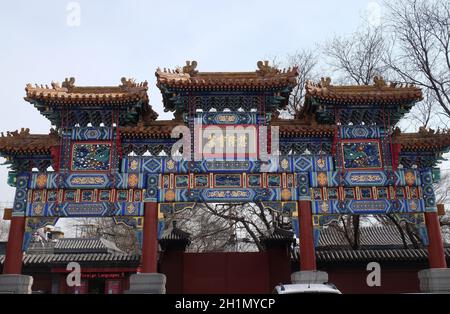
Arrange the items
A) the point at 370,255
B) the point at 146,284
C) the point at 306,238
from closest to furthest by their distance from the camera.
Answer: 1. the point at 146,284
2. the point at 306,238
3. the point at 370,255

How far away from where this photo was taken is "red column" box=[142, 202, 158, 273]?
1244cm

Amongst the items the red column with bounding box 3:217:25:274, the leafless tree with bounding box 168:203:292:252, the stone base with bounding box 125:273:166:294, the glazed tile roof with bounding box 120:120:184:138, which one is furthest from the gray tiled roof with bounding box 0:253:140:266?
the glazed tile roof with bounding box 120:120:184:138

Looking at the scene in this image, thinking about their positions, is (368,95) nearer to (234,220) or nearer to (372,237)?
(234,220)

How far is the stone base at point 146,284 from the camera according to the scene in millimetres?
12023

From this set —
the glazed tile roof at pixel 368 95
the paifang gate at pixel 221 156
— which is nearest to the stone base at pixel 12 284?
the paifang gate at pixel 221 156

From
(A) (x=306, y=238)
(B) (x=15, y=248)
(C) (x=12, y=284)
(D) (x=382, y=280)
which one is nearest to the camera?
(C) (x=12, y=284)

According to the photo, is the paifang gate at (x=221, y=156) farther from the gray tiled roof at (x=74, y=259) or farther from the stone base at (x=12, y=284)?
the gray tiled roof at (x=74, y=259)

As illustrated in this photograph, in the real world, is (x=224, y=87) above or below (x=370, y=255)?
above

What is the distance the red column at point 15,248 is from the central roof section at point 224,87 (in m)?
5.88

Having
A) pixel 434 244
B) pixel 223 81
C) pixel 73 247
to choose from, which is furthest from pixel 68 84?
pixel 73 247

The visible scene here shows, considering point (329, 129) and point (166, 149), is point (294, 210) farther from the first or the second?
point (166, 149)

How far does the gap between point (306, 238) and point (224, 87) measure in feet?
17.0

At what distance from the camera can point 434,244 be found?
41.8 feet

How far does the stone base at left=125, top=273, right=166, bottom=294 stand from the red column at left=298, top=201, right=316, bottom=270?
13.6 ft
